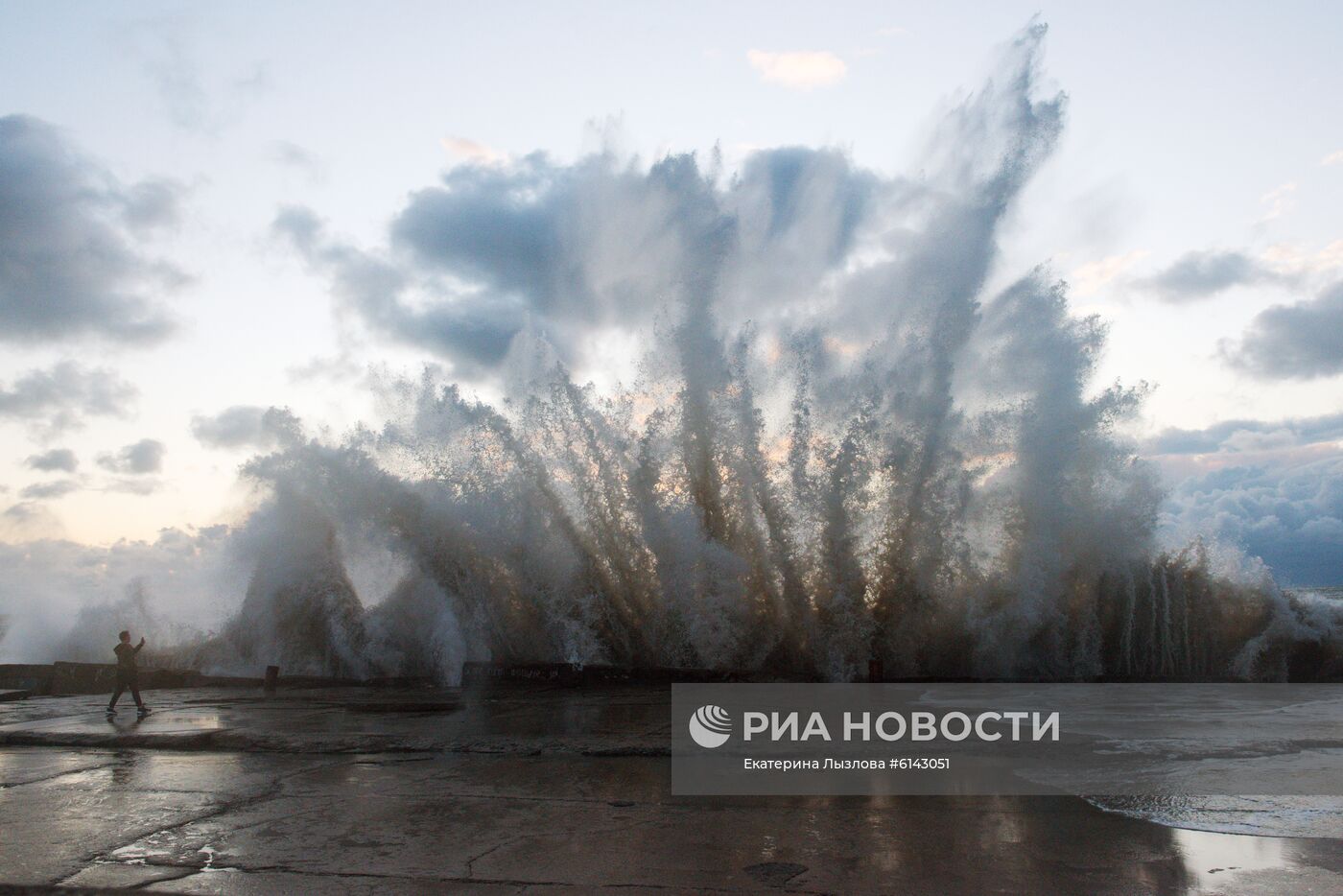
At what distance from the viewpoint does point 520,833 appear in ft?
18.6

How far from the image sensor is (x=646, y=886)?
4586mm

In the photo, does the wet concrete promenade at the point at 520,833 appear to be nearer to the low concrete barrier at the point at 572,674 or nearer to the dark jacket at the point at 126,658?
the dark jacket at the point at 126,658

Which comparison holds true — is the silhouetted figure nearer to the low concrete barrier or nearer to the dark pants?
the dark pants

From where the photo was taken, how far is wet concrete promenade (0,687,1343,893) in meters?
4.70

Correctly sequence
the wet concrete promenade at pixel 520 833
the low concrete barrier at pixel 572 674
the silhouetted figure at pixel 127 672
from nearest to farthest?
the wet concrete promenade at pixel 520 833, the silhouetted figure at pixel 127 672, the low concrete barrier at pixel 572 674

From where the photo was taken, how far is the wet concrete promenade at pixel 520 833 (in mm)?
4695

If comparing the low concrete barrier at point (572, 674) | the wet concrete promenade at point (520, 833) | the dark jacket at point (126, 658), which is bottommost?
the wet concrete promenade at point (520, 833)

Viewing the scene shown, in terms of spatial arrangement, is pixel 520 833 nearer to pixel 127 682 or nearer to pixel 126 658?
pixel 126 658

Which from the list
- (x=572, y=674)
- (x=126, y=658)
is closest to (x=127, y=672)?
(x=126, y=658)

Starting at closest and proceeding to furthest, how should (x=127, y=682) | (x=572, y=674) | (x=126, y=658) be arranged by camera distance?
(x=126, y=658), (x=127, y=682), (x=572, y=674)

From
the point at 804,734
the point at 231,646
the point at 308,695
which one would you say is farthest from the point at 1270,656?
the point at 231,646

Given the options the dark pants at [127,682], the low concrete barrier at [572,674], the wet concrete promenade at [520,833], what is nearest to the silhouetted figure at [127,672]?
the dark pants at [127,682]

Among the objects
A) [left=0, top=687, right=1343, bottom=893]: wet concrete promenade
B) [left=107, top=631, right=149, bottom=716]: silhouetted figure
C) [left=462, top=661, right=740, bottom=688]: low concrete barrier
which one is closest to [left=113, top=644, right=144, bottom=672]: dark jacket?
[left=107, top=631, right=149, bottom=716]: silhouetted figure

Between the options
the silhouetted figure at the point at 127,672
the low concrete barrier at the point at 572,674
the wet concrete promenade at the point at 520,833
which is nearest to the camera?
the wet concrete promenade at the point at 520,833
